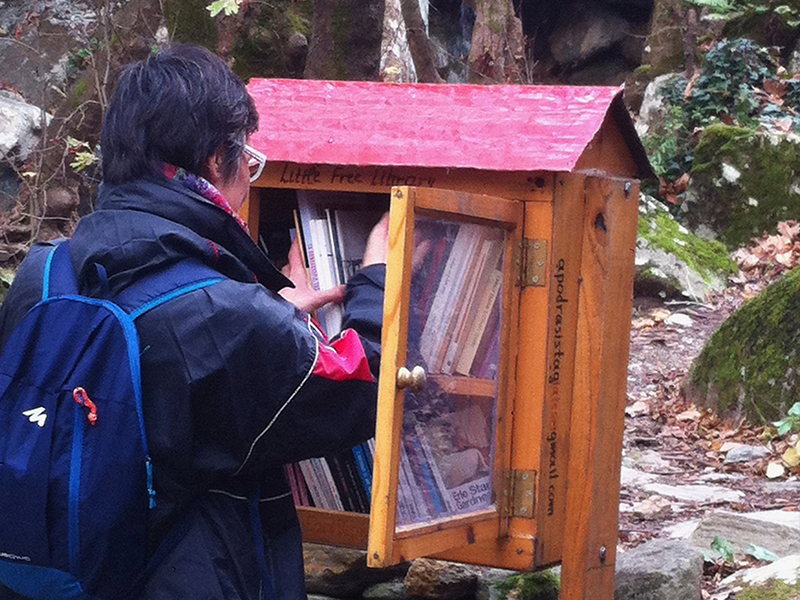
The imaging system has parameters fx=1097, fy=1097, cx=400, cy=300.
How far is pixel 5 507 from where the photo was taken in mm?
1927

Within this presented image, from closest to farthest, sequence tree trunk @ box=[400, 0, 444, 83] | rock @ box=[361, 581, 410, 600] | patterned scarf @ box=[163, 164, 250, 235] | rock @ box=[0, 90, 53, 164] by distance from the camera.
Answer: patterned scarf @ box=[163, 164, 250, 235]
rock @ box=[361, 581, 410, 600]
tree trunk @ box=[400, 0, 444, 83]
rock @ box=[0, 90, 53, 164]

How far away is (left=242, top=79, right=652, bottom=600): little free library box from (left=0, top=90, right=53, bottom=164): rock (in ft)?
21.7

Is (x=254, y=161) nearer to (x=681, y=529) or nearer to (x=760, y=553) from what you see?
(x=760, y=553)

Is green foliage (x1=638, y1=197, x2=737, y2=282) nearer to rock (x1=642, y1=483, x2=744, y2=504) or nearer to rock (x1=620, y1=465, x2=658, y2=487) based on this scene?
rock (x1=620, y1=465, x2=658, y2=487)

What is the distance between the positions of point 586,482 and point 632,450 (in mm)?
3427

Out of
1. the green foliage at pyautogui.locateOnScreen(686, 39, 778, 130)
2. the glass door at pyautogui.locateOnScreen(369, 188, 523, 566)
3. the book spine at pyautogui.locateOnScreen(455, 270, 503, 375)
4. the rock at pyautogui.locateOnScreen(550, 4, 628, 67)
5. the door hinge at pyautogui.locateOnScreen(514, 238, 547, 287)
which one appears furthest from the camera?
the rock at pyautogui.locateOnScreen(550, 4, 628, 67)

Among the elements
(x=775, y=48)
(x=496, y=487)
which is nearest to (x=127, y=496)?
(x=496, y=487)

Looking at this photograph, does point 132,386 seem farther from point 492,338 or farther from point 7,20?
point 7,20

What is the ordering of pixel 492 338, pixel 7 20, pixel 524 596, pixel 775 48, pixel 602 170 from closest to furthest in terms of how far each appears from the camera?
pixel 492 338
pixel 602 170
pixel 524 596
pixel 775 48
pixel 7 20

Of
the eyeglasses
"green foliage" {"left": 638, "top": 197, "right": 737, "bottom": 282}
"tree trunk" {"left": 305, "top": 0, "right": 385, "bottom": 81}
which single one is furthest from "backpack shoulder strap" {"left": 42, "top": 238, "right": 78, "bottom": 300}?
"green foliage" {"left": 638, "top": 197, "right": 737, "bottom": 282}

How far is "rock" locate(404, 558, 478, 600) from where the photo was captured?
128 inches

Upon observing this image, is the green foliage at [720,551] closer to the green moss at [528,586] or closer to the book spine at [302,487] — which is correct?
the green moss at [528,586]

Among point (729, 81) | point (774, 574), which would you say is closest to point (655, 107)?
point (729, 81)

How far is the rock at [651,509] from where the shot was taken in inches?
188
